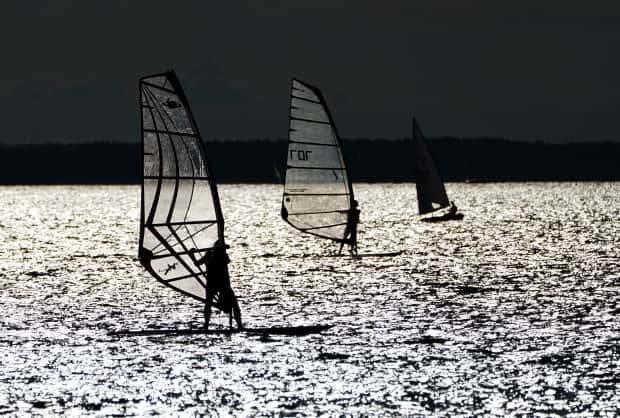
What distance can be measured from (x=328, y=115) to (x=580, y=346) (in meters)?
18.3

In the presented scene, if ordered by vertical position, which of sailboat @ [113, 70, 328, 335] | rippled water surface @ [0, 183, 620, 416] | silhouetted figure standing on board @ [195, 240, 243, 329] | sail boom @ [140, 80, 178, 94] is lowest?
rippled water surface @ [0, 183, 620, 416]

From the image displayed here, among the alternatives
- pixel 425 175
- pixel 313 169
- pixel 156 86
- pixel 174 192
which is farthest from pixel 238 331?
pixel 425 175

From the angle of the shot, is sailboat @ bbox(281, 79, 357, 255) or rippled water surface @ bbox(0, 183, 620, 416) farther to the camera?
sailboat @ bbox(281, 79, 357, 255)

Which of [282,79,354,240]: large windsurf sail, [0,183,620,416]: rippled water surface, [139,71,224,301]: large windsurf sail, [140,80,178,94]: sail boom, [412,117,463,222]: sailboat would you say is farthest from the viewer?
[412,117,463,222]: sailboat

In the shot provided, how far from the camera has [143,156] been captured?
20594mm

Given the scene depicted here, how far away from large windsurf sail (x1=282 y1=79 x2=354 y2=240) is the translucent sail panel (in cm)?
2037

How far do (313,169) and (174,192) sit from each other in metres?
17.3

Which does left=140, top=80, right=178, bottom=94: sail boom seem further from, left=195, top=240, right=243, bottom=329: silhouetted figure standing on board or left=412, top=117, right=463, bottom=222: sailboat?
left=412, top=117, right=463, bottom=222: sailboat

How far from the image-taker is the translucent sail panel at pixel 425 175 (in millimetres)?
59438

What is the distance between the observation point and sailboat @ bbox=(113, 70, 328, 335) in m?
20.4

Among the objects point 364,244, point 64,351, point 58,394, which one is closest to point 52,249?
point 364,244

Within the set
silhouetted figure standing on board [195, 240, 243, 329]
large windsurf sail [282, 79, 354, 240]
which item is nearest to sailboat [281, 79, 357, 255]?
large windsurf sail [282, 79, 354, 240]

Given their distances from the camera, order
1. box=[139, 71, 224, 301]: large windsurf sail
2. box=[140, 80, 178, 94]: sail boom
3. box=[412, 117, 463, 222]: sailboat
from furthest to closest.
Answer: box=[412, 117, 463, 222]: sailboat
box=[139, 71, 224, 301]: large windsurf sail
box=[140, 80, 178, 94]: sail boom

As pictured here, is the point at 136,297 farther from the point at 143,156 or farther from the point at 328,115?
the point at 143,156
